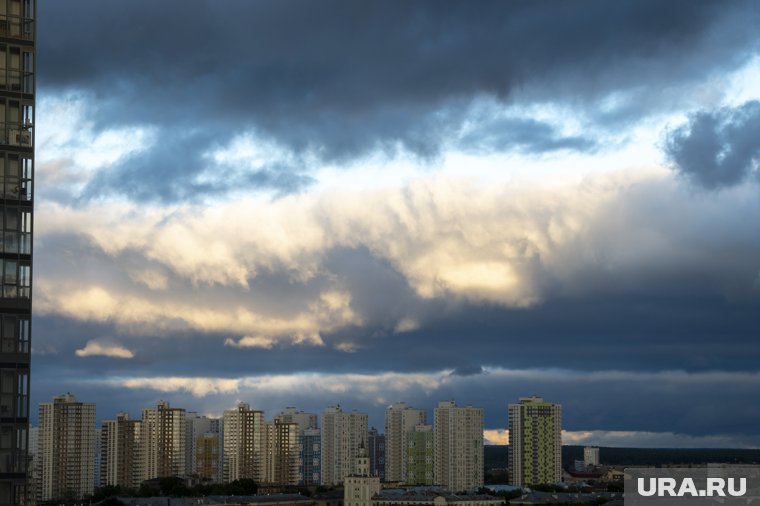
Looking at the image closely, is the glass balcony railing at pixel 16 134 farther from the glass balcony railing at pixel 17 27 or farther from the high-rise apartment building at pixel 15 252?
the glass balcony railing at pixel 17 27

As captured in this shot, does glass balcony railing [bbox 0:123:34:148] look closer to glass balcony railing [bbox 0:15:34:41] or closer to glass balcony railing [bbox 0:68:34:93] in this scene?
glass balcony railing [bbox 0:68:34:93]

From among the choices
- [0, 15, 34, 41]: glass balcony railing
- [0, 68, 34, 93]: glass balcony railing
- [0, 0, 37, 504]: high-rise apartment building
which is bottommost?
[0, 0, 37, 504]: high-rise apartment building

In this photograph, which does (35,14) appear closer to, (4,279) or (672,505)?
(4,279)

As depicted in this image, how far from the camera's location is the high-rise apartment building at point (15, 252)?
34.5 meters

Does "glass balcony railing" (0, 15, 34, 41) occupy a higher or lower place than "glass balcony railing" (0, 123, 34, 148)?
higher

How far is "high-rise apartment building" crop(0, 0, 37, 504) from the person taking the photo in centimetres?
3447

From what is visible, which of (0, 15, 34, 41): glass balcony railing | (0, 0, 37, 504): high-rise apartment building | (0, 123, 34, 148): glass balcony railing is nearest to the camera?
(0, 0, 37, 504): high-rise apartment building

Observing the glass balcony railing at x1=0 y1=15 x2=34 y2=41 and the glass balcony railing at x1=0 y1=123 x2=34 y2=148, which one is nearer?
the glass balcony railing at x1=0 y1=123 x2=34 y2=148

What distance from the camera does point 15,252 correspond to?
35.0m

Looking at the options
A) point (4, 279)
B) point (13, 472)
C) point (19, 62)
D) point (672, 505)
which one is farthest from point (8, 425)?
point (672, 505)

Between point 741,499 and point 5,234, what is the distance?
173406 millimetres

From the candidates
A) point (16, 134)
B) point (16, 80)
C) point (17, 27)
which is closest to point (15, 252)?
point (16, 134)

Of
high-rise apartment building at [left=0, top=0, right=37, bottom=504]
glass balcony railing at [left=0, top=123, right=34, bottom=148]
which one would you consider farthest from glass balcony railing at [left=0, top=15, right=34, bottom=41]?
glass balcony railing at [left=0, top=123, right=34, bottom=148]

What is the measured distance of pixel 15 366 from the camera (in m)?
34.7
